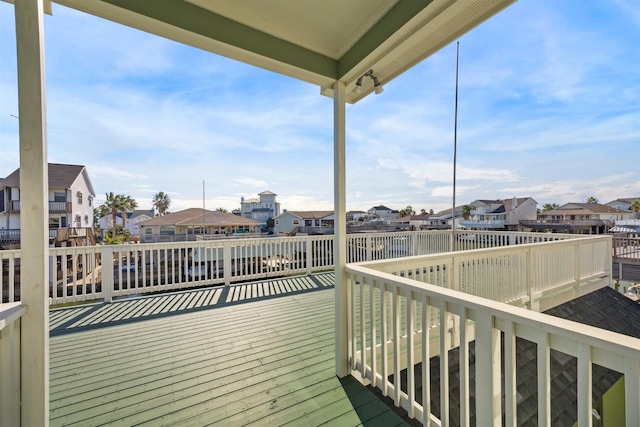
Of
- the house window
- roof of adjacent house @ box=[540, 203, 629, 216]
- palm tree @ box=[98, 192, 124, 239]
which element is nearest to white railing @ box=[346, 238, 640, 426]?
roof of adjacent house @ box=[540, 203, 629, 216]

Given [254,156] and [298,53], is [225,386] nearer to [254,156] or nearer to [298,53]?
[298,53]

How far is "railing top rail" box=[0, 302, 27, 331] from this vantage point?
991 millimetres

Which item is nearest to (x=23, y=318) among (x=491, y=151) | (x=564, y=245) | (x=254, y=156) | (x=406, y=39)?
(x=406, y=39)

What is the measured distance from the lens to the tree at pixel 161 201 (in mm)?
32312

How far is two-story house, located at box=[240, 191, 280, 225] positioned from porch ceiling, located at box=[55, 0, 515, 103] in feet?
73.9

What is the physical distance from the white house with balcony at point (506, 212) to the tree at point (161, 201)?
3417 cm

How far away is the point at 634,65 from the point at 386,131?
20.5 feet

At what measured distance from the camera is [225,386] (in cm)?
198

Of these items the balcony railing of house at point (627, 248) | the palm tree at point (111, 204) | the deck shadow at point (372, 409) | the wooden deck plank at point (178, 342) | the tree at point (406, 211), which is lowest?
the deck shadow at point (372, 409)

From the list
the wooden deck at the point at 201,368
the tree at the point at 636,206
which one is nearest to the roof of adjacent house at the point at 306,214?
the tree at the point at 636,206

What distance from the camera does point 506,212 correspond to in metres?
15.1

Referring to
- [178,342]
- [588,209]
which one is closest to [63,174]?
[178,342]

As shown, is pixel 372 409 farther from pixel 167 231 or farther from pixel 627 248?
pixel 167 231

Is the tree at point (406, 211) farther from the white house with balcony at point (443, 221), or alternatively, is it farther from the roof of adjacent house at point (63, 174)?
the roof of adjacent house at point (63, 174)
